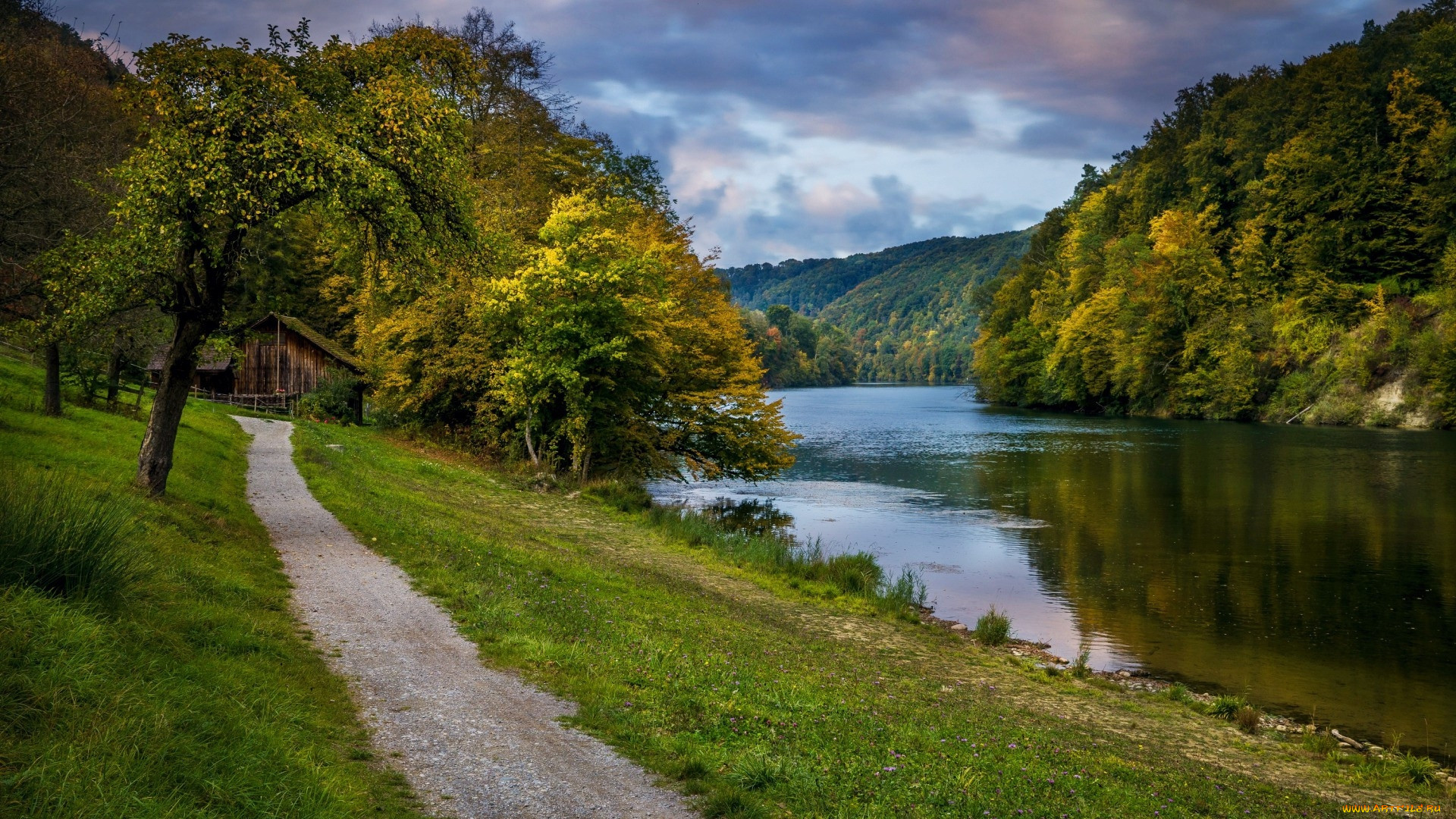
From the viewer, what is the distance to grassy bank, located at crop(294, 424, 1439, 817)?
7.65 metres

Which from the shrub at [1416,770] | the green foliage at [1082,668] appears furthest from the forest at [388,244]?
the shrub at [1416,770]

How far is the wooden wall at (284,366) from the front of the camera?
49562mm

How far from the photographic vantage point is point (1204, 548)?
25.0m

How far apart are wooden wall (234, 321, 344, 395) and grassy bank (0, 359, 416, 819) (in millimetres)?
41685

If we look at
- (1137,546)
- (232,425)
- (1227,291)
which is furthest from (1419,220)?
(232,425)

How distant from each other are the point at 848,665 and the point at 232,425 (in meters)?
29.6

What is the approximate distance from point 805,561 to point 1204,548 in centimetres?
1237

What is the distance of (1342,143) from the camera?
221ft

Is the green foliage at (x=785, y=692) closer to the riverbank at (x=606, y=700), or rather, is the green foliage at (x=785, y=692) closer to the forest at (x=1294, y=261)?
the riverbank at (x=606, y=700)

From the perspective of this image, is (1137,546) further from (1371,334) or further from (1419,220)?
(1419,220)

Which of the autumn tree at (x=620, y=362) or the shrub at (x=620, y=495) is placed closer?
the shrub at (x=620, y=495)

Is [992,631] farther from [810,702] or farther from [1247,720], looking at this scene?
[810,702]

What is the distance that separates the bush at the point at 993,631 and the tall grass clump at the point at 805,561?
66.4 inches

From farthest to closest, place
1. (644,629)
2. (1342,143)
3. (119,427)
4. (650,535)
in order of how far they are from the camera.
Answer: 1. (1342,143)
2. (650,535)
3. (119,427)
4. (644,629)
